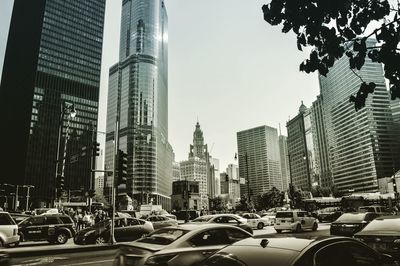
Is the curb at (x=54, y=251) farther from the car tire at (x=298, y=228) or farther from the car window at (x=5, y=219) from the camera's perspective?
the car tire at (x=298, y=228)

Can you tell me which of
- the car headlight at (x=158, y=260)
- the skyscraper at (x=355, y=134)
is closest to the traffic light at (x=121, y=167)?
the car headlight at (x=158, y=260)

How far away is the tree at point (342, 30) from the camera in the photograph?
5.03 meters

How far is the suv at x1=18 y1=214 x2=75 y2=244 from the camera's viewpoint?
68.2 ft

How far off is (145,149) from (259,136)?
58.1m

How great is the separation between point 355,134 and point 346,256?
596 feet

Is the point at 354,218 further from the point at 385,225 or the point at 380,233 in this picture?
the point at 380,233

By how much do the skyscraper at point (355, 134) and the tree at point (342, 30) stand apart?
153 meters

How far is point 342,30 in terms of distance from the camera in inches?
205

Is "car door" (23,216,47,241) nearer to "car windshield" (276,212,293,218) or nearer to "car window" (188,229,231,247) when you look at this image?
"car window" (188,229,231,247)

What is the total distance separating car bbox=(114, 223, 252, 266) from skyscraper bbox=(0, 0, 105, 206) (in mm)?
112134

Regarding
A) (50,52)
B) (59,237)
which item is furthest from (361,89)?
(50,52)

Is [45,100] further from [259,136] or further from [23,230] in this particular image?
[23,230]

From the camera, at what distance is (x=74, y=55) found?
136 metres

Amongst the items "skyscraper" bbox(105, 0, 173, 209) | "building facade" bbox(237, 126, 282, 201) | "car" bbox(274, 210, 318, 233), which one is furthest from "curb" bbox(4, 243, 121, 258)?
"skyscraper" bbox(105, 0, 173, 209)
